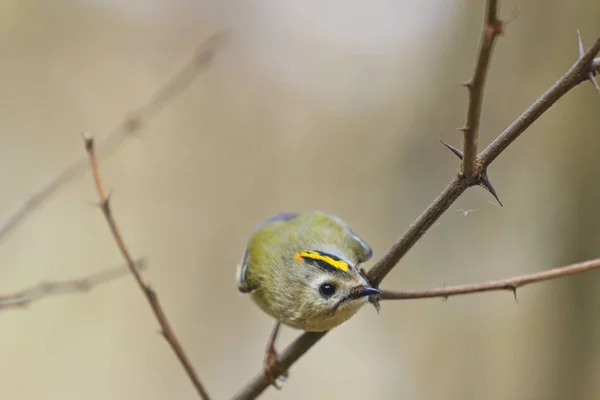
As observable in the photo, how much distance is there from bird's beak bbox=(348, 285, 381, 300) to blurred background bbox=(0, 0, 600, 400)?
1406mm

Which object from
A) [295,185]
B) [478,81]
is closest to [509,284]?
[478,81]

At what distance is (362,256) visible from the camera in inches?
48.4

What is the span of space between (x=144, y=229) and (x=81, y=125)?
0.62 meters

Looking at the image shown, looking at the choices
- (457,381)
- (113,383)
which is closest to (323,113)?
(457,381)

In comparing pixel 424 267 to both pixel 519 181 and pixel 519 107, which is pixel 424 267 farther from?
pixel 519 107

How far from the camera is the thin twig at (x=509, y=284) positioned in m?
0.64

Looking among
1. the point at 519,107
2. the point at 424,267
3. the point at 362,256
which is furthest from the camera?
the point at 424,267

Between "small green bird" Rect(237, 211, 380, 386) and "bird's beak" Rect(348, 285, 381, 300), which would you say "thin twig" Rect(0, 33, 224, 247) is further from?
"bird's beak" Rect(348, 285, 381, 300)

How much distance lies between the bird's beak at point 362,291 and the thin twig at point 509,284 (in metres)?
0.02

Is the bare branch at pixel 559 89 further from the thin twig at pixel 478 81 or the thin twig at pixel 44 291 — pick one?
the thin twig at pixel 44 291

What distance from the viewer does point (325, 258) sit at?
1040mm

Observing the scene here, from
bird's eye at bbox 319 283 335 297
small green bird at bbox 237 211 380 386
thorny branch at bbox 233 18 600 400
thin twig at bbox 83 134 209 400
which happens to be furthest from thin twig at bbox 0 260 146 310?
thorny branch at bbox 233 18 600 400

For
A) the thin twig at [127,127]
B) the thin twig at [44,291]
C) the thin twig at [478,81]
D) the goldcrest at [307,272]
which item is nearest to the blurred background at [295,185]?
the thin twig at [127,127]

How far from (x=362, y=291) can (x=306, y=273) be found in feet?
0.61
